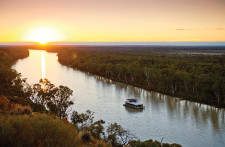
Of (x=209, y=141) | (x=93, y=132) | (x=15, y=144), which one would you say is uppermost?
(x=15, y=144)

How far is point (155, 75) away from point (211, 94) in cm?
1131

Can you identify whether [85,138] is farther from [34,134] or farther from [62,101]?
[62,101]

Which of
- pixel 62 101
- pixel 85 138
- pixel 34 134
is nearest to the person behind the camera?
pixel 34 134

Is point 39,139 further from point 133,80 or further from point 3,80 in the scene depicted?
point 133,80

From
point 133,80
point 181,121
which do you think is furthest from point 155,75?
point 181,121

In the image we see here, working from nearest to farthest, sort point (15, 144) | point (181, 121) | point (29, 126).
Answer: point (15, 144) → point (29, 126) → point (181, 121)

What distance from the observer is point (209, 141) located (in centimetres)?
2136

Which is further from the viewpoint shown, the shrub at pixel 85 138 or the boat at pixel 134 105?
the boat at pixel 134 105

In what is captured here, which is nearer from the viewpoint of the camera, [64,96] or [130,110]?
[64,96]

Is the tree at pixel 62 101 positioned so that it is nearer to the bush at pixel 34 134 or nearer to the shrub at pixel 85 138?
the shrub at pixel 85 138

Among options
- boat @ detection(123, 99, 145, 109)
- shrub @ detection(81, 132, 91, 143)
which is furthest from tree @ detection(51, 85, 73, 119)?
shrub @ detection(81, 132, 91, 143)

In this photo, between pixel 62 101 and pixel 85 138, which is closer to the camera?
pixel 85 138

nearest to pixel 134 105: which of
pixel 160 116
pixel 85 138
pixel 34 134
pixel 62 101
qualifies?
pixel 160 116

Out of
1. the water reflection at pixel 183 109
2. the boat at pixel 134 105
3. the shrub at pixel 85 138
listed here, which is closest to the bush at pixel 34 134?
the shrub at pixel 85 138
